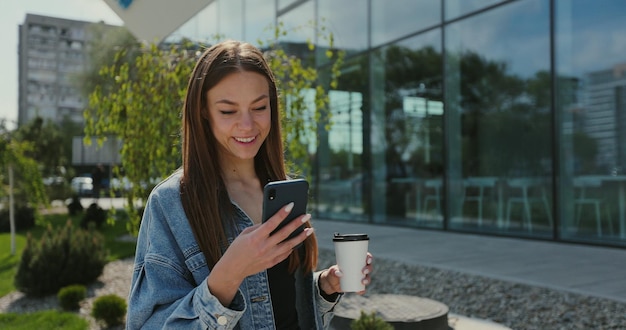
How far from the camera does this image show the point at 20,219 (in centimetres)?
1448

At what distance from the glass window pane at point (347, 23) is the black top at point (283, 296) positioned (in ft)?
34.6

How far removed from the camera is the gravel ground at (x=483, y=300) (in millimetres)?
4180

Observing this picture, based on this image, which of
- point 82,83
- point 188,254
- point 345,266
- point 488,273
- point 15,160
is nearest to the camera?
point 188,254

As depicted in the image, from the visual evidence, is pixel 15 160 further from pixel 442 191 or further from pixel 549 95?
pixel 549 95

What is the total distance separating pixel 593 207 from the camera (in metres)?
7.66

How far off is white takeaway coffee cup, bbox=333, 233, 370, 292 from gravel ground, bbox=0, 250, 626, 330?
3207 millimetres

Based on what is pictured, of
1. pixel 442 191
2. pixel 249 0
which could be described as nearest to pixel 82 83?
pixel 249 0

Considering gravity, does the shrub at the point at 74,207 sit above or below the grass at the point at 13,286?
above

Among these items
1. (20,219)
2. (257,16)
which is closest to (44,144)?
(20,219)

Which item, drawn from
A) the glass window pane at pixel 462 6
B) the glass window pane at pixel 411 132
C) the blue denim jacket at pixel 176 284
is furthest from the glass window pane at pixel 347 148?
the blue denim jacket at pixel 176 284

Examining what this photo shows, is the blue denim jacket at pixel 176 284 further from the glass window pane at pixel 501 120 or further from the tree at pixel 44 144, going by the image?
the tree at pixel 44 144

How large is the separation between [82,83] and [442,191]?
14.6m

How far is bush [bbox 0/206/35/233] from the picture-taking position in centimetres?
1420

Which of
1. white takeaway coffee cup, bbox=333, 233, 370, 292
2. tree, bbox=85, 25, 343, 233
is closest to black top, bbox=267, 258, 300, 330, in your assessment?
white takeaway coffee cup, bbox=333, 233, 370, 292
